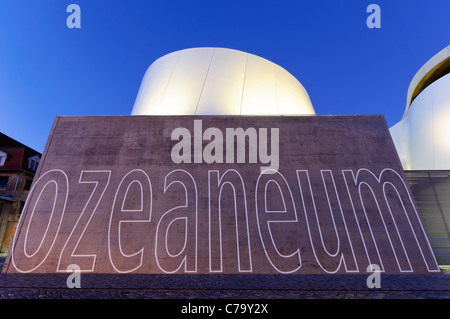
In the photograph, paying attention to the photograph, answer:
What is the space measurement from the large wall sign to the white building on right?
3.52 ft

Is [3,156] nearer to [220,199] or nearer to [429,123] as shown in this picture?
[220,199]

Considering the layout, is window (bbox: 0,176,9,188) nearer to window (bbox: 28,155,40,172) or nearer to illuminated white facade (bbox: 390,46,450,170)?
window (bbox: 28,155,40,172)

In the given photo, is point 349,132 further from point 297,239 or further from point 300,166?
point 297,239

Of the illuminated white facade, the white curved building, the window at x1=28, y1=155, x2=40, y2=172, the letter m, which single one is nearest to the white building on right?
the illuminated white facade

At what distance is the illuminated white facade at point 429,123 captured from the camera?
13.5 meters

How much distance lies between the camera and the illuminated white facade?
44.4ft

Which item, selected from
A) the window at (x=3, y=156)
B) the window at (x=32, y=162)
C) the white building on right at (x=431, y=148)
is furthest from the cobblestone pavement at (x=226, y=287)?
the window at (x=3, y=156)

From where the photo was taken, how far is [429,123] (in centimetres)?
1441

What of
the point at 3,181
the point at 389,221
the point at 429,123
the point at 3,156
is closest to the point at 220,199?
the point at 389,221

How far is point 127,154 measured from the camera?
8.25 metres

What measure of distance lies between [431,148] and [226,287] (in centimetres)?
1439
